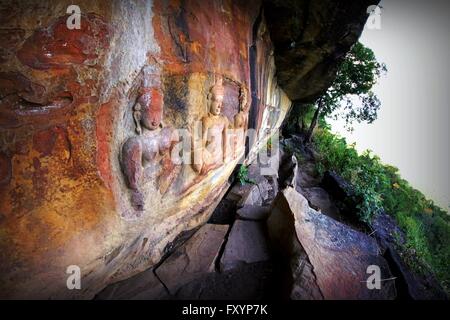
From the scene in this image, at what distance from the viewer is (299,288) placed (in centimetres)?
231

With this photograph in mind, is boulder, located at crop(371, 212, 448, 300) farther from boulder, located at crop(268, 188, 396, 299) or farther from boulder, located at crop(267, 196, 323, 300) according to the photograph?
boulder, located at crop(267, 196, 323, 300)

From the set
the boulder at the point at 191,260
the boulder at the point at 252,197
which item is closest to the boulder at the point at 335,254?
the boulder at the point at 252,197

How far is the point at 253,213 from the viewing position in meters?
3.98

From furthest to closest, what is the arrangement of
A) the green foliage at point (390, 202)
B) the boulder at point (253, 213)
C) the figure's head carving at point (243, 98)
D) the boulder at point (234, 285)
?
the green foliage at point (390, 202) < the boulder at point (253, 213) < the figure's head carving at point (243, 98) < the boulder at point (234, 285)

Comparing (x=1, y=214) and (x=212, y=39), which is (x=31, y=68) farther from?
(x=212, y=39)

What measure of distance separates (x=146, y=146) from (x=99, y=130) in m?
0.43

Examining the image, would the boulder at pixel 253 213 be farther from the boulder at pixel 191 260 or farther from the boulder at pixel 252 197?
the boulder at pixel 191 260

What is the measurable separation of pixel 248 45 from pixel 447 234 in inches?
474

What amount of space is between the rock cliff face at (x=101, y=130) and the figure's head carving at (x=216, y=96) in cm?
1

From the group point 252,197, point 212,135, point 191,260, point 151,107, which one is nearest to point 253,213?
point 252,197

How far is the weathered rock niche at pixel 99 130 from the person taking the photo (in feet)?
5.05

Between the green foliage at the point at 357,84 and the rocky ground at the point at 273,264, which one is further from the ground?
the green foliage at the point at 357,84

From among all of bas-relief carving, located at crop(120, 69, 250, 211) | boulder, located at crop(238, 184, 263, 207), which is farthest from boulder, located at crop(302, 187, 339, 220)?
bas-relief carving, located at crop(120, 69, 250, 211)
